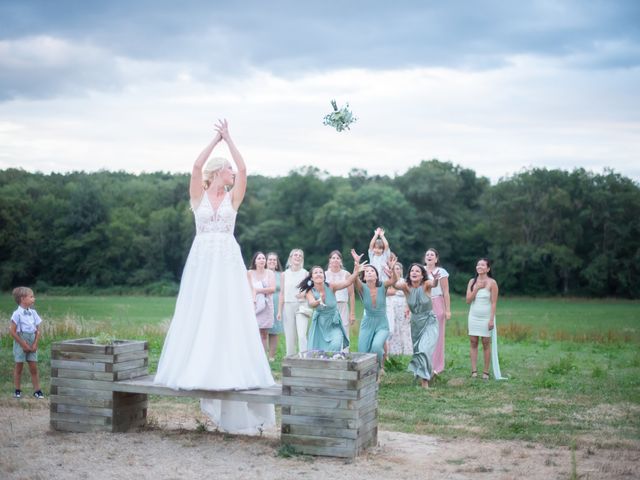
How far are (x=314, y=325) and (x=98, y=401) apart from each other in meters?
3.81

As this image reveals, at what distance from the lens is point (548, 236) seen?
62.2 meters

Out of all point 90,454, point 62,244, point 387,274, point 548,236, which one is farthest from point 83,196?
point 90,454

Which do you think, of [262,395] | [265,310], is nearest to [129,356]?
[262,395]

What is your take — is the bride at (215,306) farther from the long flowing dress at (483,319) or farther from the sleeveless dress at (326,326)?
the long flowing dress at (483,319)

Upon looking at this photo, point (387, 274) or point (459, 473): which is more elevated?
point (387, 274)

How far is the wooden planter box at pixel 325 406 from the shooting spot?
284 inches

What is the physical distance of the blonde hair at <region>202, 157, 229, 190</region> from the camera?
796 cm

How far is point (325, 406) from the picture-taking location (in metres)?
7.29

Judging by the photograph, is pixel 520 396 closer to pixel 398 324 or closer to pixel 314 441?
pixel 398 324

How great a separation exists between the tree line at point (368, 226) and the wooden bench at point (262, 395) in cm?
5289

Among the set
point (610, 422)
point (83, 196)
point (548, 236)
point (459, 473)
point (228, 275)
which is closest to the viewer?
point (459, 473)

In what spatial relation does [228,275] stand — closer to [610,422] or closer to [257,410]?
[257,410]

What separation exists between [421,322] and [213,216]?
17.2 ft

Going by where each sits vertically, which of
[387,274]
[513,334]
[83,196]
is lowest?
[513,334]
